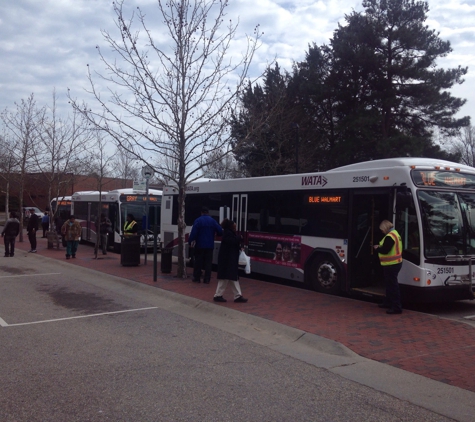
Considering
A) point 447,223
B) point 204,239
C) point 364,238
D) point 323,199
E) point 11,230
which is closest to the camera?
point 447,223

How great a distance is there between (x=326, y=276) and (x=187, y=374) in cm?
622

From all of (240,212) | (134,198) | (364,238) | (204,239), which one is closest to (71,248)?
(134,198)

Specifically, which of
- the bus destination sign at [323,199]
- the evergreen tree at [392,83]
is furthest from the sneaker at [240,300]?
the evergreen tree at [392,83]

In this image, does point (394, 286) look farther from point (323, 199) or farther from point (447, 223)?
point (323, 199)

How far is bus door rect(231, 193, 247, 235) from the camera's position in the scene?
47.0ft

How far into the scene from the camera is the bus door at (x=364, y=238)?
36.2 feet

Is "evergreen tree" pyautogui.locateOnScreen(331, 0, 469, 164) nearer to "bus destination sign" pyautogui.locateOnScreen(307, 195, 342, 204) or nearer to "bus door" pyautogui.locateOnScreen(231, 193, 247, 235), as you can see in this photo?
"bus door" pyautogui.locateOnScreen(231, 193, 247, 235)

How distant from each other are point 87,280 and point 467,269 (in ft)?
30.9

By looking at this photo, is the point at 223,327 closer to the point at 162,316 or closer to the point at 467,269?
the point at 162,316

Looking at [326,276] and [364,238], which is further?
[326,276]

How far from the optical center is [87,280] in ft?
46.5

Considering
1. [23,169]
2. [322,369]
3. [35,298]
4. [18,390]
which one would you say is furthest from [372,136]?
[18,390]

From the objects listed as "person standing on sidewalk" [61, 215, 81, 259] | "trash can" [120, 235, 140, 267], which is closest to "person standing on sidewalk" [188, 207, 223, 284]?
"trash can" [120, 235, 140, 267]

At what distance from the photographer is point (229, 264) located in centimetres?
1016
